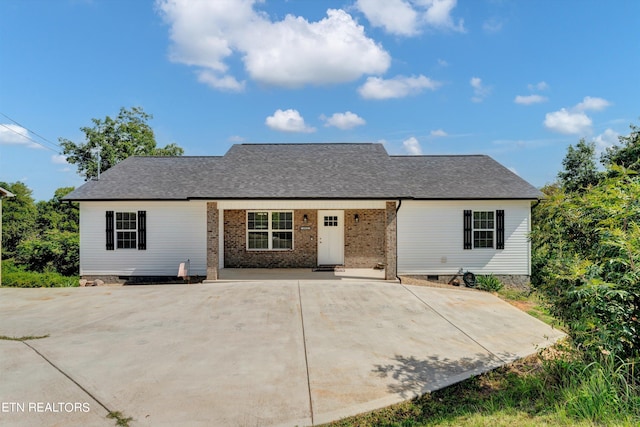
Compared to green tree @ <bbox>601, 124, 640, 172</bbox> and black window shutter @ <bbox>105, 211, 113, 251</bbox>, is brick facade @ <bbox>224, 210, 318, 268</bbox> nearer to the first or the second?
black window shutter @ <bbox>105, 211, 113, 251</bbox>

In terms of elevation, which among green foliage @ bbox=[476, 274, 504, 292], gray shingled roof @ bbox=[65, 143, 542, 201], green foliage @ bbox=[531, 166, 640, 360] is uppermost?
gray shingled roof @ bbox=[65, 143, 542, 201]

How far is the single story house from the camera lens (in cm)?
1297

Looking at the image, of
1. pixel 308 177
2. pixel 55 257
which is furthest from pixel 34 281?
pixel 308 177

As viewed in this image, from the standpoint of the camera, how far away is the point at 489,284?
43.0 ft

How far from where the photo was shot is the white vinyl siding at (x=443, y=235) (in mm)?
13867

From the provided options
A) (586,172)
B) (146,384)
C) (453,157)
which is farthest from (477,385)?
(586,172)

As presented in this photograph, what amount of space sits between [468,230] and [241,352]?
10493mm

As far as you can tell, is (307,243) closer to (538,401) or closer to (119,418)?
(119,418)

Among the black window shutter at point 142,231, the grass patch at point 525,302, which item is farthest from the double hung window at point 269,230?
the grass patch at point 525,302

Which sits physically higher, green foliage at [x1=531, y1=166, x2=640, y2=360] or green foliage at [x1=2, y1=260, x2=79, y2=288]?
green foliage at [x1=531, y1=166, x2=640, y2=360]

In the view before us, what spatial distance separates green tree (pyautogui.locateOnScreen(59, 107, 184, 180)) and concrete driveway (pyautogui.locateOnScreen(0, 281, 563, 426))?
1914 centimetres

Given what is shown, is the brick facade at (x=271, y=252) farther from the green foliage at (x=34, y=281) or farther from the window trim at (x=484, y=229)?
the window trim at (x=484, y=229)

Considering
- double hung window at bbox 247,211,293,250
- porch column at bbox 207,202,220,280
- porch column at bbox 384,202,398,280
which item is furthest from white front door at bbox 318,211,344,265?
porch column at bbox 207,202,220,280

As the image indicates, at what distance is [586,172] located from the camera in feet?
68.3
